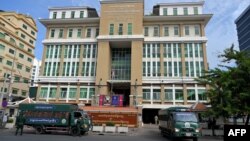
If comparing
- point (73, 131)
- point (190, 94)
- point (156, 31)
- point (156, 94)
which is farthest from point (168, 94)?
point (73, 131)

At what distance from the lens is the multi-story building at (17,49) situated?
168 feet

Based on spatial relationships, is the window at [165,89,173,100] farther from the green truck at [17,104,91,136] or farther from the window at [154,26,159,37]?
the green truck at [17,104,91,136]

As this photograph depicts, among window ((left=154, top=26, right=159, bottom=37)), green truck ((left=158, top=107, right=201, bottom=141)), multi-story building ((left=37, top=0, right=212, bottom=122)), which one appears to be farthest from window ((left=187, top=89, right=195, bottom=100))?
green truck ((left=158, top=107, right=201, bottom=141))

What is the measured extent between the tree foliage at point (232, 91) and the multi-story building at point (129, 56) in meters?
18.6

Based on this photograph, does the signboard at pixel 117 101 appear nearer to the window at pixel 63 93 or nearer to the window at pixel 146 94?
the window at pixel 146 94

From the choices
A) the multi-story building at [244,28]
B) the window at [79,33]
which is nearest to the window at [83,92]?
the window at [79,33]

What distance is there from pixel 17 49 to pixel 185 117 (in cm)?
5140

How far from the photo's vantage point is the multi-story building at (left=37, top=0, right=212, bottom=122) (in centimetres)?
4084

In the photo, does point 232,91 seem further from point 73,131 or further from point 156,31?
point 156,31

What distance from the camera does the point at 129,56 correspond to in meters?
45.8

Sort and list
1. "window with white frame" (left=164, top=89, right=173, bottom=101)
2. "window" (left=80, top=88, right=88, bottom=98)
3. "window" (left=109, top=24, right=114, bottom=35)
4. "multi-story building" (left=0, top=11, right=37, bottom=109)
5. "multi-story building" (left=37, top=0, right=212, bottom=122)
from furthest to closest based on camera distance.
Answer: "multi-story building" (left=0, top=11, right=37, bottom=109) < "window" (left=109, top=24, right=114, bottom=35) < "window" (left=80, top=88, right=88, bottom=98) < "multi-story building" (left=37, top=0, right=212, bottom=122) < "window with white frame" (left=164, top=89, right=173, bottom=101)

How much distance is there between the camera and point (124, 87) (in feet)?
150

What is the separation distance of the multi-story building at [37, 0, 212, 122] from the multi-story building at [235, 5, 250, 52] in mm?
64505

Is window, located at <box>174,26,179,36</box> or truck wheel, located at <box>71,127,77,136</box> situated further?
window, located at <box>174,26,179,36</box>
